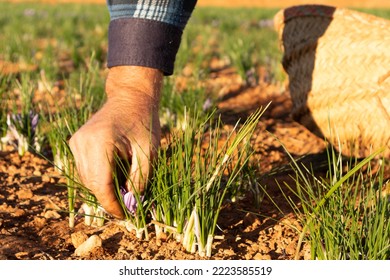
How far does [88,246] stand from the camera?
1735 millimetres

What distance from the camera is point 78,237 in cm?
181

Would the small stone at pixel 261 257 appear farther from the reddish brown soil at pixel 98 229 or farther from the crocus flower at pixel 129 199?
the crocus flower at pixel 129 199

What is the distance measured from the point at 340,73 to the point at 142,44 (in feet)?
3.77

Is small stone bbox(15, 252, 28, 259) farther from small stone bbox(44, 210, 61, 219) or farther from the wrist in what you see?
the wrist

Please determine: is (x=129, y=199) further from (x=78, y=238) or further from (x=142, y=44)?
(x=142, y=44)

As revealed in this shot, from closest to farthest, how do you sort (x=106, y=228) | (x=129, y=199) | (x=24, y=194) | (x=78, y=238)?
(x=129, y=199), (x=78, y=238), (x=106, y=228), (x=24, y=194)

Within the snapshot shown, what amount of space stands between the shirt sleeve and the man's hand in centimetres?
3

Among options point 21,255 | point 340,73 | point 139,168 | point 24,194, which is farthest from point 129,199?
point 340,73

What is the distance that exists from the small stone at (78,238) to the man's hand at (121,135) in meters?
0.12

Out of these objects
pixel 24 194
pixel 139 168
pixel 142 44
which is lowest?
pixel 24 194

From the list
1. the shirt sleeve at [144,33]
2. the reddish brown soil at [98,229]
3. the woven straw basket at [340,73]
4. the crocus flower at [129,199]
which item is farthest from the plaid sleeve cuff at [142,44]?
the woven straw basket at [340,73]

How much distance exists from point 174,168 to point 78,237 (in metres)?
0.35

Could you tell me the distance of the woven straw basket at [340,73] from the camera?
8.14ft

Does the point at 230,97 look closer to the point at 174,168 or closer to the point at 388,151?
the point at 388,151
